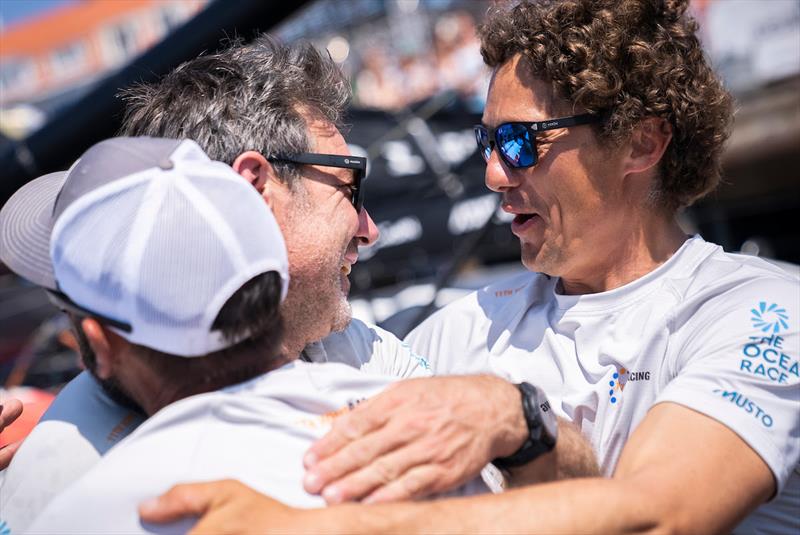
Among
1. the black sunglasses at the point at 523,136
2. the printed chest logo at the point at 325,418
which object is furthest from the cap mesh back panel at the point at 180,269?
the black sunglasses at the point at 523,136

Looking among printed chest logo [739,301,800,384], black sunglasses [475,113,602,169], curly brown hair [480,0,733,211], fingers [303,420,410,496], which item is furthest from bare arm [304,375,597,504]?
curly brown hair [480,0,733,211]

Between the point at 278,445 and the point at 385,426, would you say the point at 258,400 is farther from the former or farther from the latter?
the point at 385,426

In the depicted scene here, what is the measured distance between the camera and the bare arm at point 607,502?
1.13 metres

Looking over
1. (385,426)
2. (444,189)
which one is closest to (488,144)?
(385,426)

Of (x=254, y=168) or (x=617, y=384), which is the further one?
(x=617, y=384)

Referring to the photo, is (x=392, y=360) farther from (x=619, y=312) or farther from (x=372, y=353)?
(x=619, y=312)

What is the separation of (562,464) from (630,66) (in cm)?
119

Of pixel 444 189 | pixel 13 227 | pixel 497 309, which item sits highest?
pixel 13 227

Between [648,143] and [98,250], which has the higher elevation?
[98,250]

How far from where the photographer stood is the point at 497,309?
95.6 inches

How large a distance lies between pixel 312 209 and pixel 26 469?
772 millimetres

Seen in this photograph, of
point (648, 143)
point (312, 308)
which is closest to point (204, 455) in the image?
Answer: point (312, 308)

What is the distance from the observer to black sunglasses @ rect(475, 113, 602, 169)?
2.20 m

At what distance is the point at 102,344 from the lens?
1.30 meters
